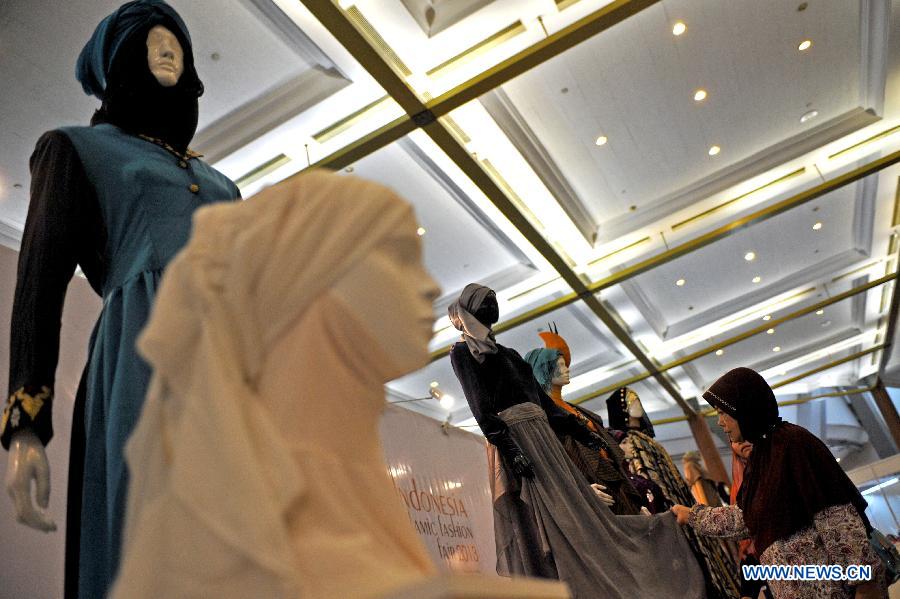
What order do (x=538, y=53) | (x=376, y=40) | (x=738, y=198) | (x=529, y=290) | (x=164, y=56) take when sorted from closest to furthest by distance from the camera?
(x=164, y=56)
(x=376, y=40)
(x=538, y=53)
(x=738, y=198)
(x=529, y=290)

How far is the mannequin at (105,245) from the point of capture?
117cm

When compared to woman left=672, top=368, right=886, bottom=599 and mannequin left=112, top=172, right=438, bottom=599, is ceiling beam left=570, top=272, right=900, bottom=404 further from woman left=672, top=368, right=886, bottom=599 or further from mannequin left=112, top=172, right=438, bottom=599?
mannequin left=112, top=172, right=438, bottom=599

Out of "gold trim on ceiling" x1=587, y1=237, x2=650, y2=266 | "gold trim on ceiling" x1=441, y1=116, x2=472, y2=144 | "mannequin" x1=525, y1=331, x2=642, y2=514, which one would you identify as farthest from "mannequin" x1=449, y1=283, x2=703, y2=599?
"gold trim on ceiling" x1=587, y1=237, x2=650, y2=266

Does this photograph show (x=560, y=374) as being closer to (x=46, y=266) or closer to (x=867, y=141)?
(x=46, y=266)

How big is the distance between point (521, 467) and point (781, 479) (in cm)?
91

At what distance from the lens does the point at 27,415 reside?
115 centimetres

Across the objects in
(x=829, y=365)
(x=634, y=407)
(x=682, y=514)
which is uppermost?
(x=829, y=365)

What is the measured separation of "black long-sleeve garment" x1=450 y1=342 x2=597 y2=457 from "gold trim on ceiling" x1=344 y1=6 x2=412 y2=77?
12.3ft

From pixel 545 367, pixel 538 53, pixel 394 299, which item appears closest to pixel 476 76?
pixel 538 53

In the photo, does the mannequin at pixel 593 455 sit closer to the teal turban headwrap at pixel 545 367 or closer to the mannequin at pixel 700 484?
the teal turban headwrap at pixel 545 367

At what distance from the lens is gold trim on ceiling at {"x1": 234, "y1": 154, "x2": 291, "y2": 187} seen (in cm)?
757

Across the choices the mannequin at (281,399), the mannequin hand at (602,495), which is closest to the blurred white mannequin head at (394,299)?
the mannequin at (281,399)

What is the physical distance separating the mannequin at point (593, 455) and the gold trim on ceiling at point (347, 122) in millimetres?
3879

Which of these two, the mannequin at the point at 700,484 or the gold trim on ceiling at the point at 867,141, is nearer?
the mannequin at the point at 700,484
